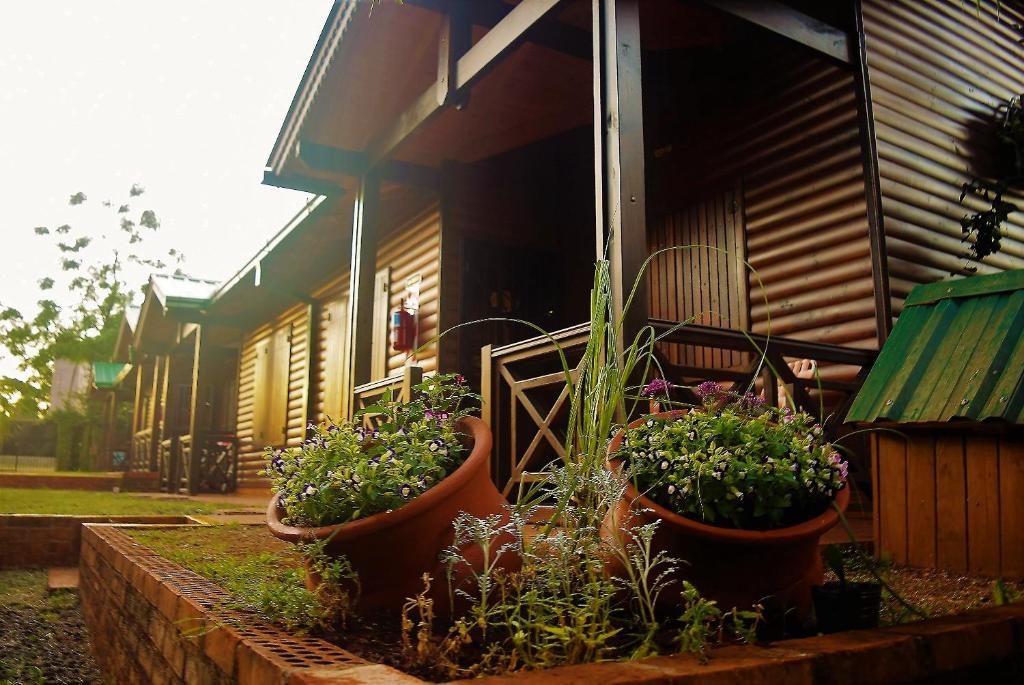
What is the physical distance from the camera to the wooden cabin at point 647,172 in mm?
4820

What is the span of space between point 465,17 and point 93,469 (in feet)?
95.6

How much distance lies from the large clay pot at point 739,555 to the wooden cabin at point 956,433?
50.3 inches

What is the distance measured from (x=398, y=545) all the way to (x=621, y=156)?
247 centimetres

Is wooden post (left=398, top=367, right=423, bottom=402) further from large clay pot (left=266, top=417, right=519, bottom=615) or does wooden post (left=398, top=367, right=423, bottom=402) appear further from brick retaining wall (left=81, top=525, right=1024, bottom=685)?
large clay pot (left=266, top=417, right=519, bottom=615)

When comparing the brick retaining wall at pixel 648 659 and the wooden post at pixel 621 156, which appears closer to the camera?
the brick retaining wall at pixel 648 659

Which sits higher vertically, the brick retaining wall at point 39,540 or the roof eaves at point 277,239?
the roof eaves at point 277,239

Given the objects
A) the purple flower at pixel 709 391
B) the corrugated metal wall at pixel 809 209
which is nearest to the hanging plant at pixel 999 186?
the corrugated metal wall at pixel 809 209

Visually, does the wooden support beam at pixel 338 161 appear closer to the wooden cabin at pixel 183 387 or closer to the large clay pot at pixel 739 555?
the large clay pot at pixel 739 555

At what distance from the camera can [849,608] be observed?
77.9 inches

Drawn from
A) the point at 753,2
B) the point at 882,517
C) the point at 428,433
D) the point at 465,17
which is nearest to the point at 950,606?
the point at 882,517

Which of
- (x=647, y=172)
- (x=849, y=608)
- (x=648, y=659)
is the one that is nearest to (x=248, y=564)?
(x=648, y=659)

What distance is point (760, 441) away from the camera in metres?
2.29

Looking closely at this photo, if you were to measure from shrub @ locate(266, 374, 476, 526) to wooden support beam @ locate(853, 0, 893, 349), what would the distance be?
3781 millimetres

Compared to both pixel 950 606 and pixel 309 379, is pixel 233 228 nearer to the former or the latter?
pixel 309 379
